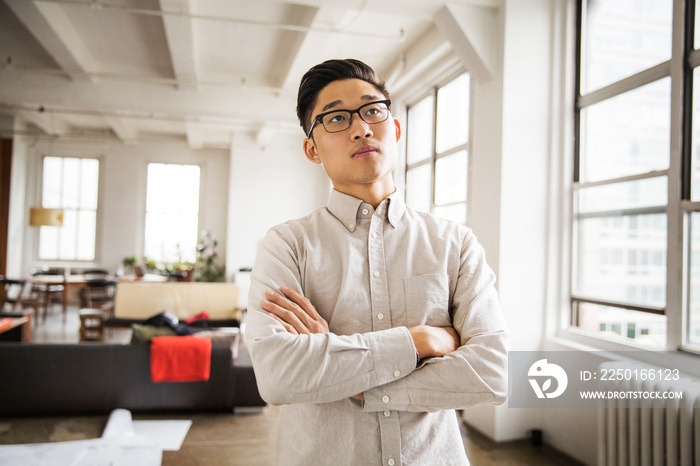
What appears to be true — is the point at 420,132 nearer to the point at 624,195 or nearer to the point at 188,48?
the point at 188,48

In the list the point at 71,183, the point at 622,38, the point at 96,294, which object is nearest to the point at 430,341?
the point at 622,38

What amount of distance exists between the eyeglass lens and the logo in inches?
124

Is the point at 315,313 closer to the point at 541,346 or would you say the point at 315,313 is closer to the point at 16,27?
the point at 541,346

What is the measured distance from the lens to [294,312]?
1300mm

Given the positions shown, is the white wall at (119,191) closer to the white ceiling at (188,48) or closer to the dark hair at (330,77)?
the white ceiling at (188,48)

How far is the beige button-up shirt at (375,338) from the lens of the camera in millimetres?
1206

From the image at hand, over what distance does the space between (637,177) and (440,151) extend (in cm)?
316

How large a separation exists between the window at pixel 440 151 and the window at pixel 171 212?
8037 mm

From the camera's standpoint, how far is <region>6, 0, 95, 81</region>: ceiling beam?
5.33 meters

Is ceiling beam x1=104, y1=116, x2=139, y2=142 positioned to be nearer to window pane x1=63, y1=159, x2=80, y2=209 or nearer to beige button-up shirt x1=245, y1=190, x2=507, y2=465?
window pane x1=63, y1=159, x2=80, y2=209

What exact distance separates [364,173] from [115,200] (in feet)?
43.2

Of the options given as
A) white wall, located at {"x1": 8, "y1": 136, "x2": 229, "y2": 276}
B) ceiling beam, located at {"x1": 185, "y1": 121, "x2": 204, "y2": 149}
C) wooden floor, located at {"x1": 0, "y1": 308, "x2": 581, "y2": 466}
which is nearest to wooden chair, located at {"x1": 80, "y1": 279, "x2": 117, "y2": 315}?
white wall, located at {"x1": 8, "y1": 136, "x2": 229, "y2": 276}

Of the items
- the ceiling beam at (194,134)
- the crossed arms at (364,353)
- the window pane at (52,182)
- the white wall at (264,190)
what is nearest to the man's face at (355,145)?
the crossed arms at (364,353)

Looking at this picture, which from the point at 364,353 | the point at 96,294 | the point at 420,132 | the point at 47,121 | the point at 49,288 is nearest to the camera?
the point at 364,353
